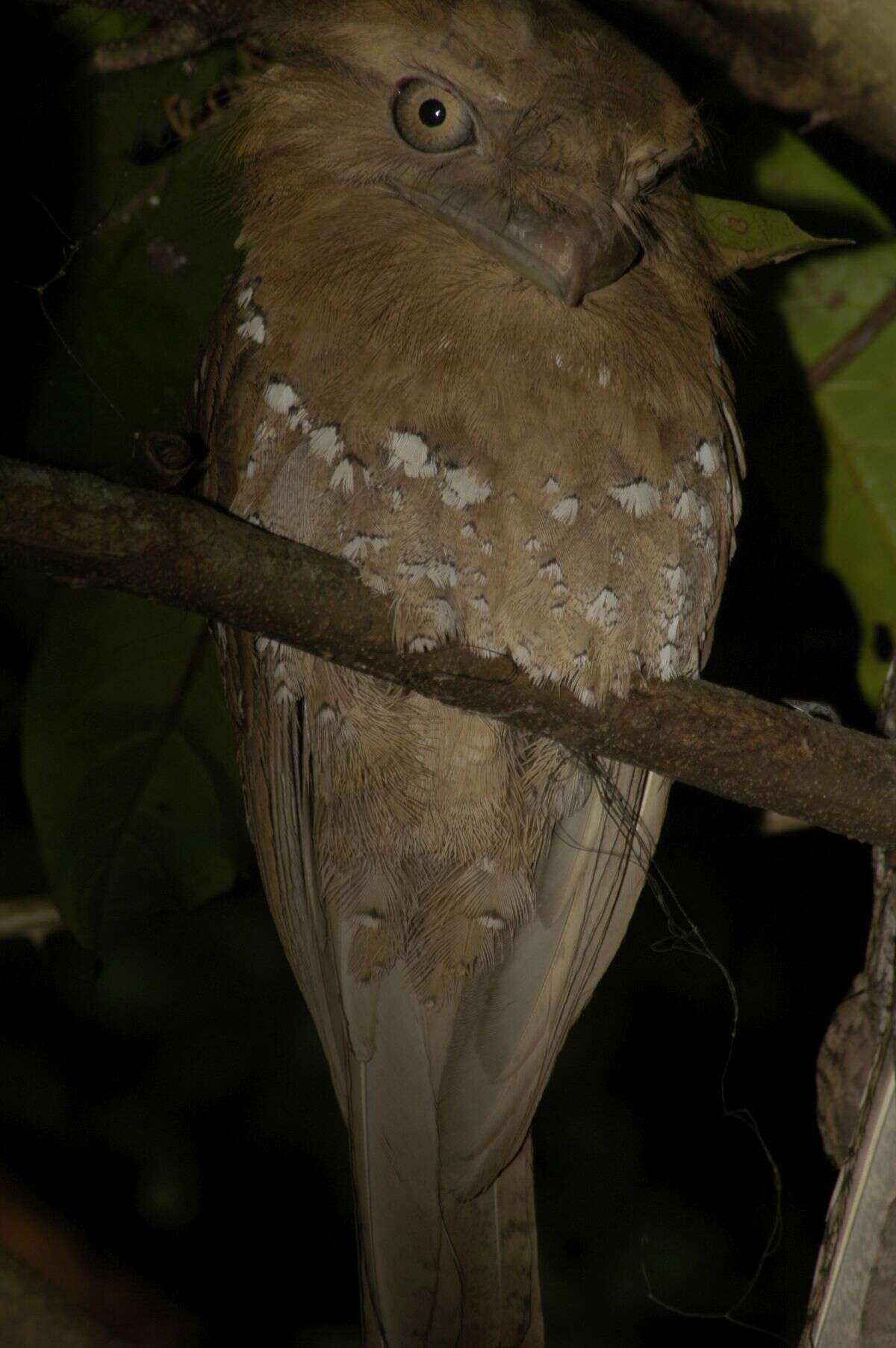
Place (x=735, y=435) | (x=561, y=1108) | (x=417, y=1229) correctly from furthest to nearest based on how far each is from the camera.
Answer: (x=561, y=1108) → (x=417, y=1229) → (x=735, y=435)

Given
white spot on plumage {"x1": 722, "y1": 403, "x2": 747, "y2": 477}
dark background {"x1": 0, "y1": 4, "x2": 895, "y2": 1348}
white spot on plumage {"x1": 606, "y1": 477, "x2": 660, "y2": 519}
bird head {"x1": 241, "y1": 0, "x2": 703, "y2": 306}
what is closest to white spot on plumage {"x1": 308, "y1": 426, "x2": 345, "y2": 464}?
bird head {"x1": 241, "y1": 0, "x2": 703, "y2": 306}

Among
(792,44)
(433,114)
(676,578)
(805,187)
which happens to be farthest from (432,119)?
(805,187)

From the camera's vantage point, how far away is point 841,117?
234 centimetres

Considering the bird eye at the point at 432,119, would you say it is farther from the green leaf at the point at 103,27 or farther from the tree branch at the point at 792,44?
the green leaf at the point at 103,27

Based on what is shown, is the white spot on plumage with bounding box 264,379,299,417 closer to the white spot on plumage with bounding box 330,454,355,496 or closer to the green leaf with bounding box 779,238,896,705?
the white spot on plumage with bounding box 330,454,355,496

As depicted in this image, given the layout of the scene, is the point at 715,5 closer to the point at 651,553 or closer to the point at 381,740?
the point at 651,553

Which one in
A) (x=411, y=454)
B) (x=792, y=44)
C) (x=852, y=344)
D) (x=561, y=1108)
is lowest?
(x=561, y=1108)

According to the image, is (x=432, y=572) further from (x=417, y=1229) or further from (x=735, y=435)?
(x=417, y=1229)

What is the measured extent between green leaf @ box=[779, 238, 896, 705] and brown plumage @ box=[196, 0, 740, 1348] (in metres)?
0.64

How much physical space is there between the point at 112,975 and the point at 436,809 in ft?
5.19

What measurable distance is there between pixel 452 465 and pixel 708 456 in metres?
0.42

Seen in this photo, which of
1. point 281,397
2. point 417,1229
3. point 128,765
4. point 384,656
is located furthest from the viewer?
point 128,765

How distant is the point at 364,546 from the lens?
167 centimetres

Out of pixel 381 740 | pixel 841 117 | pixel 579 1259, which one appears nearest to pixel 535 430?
pixel 381 740
